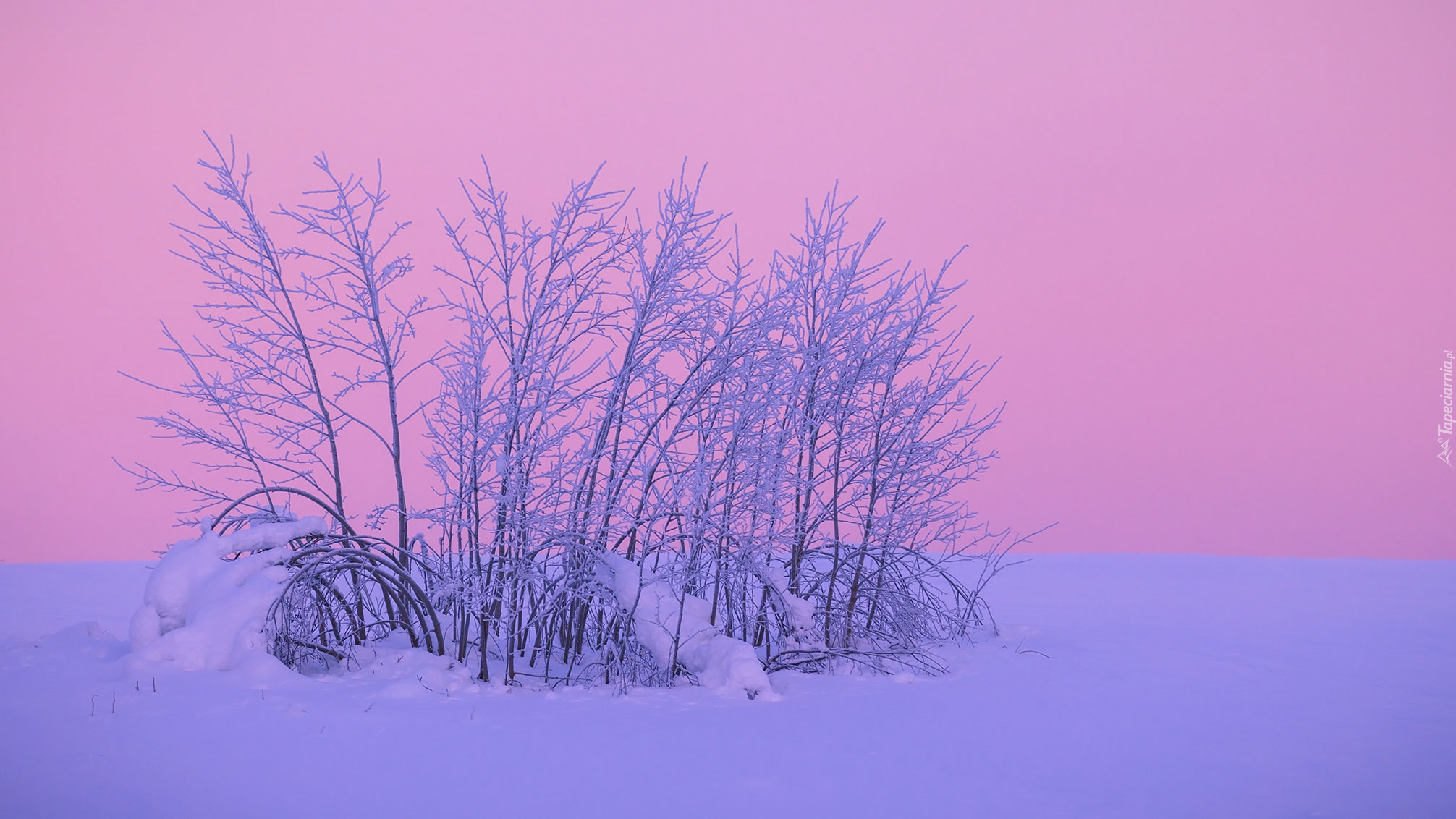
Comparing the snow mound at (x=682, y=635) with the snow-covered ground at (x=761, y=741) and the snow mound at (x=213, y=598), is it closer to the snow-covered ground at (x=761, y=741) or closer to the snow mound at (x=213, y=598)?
the snow-covered ground at (x=761, y=741)

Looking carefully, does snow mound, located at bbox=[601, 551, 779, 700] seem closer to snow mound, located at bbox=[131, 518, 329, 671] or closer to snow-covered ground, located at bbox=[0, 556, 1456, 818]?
snow-covered ground, located at bbox=[0, 556, 1456, 818]

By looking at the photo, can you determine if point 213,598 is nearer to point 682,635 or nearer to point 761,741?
point 682,635

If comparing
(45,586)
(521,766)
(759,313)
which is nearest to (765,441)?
(759,313)

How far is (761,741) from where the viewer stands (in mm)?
5777

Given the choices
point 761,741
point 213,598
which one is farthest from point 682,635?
point 213,598

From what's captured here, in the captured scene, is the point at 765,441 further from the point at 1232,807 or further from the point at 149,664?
the point at 149,664

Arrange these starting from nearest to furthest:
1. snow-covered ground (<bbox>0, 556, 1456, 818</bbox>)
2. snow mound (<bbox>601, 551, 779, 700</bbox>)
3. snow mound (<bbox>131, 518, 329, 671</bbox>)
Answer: snow-covered ground (<bbox>0, 556, 1456, 818</bbox>)
snow mound (<bbox>131, 518, 329, 671</bbox>)
snow mound (<bbox>601, 551, 779, 700</bbox>)

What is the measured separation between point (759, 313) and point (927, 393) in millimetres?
1851

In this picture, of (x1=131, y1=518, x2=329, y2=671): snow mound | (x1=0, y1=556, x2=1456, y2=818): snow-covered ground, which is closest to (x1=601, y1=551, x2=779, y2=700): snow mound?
(x1=0, y1=556, x2=1456, y2=818): snow-covered ground

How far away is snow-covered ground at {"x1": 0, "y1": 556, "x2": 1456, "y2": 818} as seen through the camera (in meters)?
4.72

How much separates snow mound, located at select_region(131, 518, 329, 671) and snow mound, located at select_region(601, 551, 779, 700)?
2459 mm

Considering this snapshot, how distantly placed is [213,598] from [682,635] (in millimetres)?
3415

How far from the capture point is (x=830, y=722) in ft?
20.6

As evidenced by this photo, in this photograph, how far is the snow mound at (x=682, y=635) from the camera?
23.0ft
